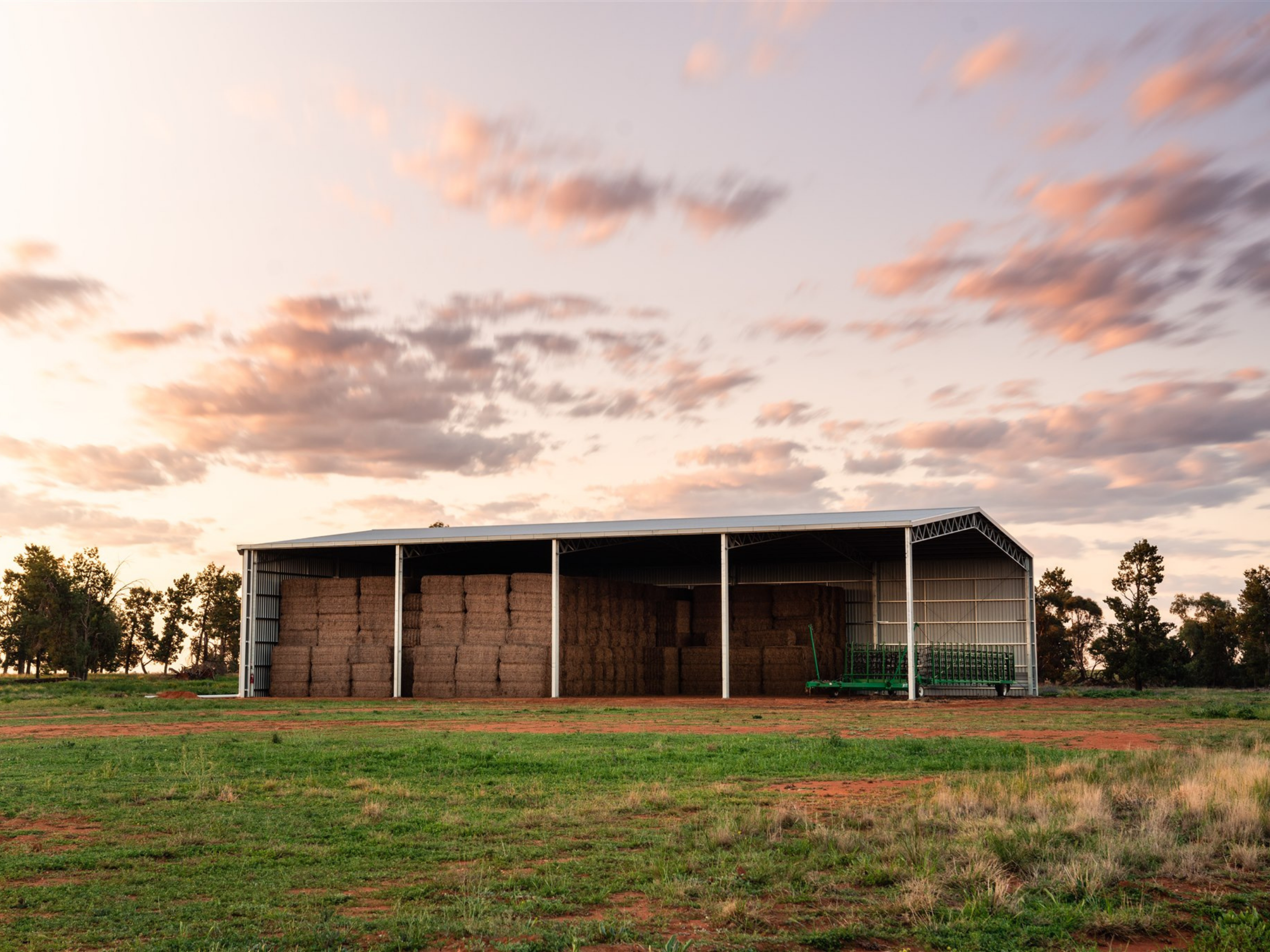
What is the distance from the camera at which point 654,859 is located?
1184cm

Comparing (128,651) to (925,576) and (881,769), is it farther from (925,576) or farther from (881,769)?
(881,769)

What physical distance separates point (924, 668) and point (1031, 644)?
289 inches

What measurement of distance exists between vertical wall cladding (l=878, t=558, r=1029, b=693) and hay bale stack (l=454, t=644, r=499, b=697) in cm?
1936

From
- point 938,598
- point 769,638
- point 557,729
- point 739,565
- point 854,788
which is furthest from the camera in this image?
point 739,565

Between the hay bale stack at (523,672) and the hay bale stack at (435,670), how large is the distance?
219cm

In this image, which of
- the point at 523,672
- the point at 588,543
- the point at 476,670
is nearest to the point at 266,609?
the point at 476,670

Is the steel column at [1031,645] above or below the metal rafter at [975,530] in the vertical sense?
below

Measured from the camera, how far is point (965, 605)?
54500 mm

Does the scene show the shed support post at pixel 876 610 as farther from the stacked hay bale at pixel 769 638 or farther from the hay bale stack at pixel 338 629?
the hay bale stack at pixel 338 629

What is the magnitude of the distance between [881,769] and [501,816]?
783 cm

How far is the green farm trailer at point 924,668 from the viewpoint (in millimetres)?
46969

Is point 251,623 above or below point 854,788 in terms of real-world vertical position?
above

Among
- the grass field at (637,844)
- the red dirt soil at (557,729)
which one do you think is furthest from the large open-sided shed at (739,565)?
the grass field at (637,844)

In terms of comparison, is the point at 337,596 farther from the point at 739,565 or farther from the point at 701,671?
the point at 739,565
